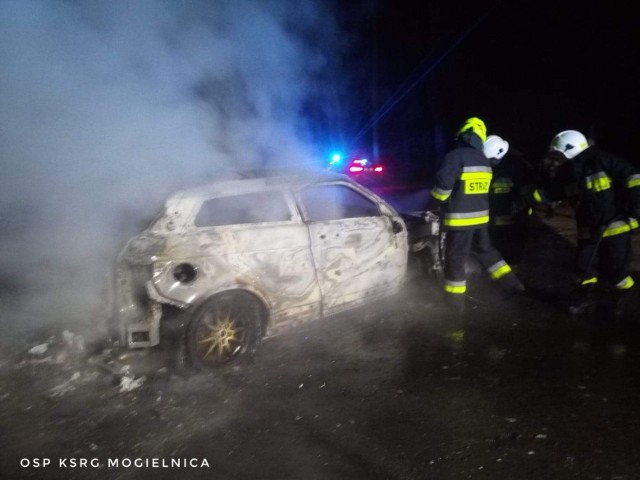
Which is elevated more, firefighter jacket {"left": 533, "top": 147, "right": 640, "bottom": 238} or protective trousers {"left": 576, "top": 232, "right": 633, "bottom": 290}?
firefighter jacket {"left": 533, "top": 147, "right": 640, "bottom": 238}

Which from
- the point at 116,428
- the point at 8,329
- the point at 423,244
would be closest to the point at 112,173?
the point at 8,329

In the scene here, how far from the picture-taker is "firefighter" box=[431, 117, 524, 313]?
15.1 ft

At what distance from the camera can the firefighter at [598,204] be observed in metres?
4.41

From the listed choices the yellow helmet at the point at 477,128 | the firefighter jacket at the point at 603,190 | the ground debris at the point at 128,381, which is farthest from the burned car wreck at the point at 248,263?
the firefighter jacket at the point at 603,190

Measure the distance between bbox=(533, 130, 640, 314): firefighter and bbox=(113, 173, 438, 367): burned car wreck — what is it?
1.81 m

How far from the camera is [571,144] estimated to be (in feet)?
15.5

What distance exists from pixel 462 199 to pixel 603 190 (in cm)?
126

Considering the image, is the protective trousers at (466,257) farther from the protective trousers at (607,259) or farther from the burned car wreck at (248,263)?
the protective trousers at (607,259)

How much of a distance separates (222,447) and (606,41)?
14.3 m

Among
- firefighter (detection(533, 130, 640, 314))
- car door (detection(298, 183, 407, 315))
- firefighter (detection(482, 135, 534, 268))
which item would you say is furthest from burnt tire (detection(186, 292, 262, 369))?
firefighter (detection(482, 135, 534, 268))

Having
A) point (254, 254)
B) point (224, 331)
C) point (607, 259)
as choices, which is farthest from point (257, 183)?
point (607, 259)

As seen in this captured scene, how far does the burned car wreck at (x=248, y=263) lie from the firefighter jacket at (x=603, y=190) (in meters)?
1.83

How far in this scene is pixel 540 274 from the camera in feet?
19.9

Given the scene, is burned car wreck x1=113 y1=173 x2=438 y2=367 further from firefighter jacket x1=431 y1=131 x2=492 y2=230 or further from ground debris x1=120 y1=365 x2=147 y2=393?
firefighter jacket x1=431 y1=131 x2=492 y2=230
